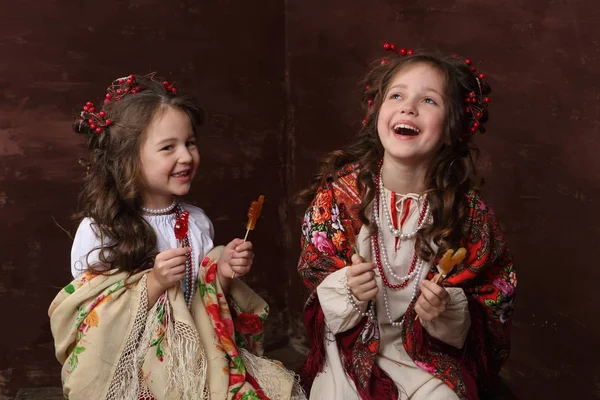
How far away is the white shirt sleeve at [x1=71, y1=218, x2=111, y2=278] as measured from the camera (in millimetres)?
2467

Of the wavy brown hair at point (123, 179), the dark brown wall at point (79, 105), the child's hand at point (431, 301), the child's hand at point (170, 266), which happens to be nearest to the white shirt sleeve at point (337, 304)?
the child's hand at point (431, 301)

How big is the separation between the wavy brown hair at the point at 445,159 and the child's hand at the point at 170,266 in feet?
1.62

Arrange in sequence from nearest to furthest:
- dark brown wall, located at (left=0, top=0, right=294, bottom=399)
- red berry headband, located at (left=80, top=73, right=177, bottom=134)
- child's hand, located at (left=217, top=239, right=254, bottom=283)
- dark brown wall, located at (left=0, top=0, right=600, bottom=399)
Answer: child's hand, located at (left=217, top=239, right=254, bottom=283) < red berry headband, located at (left=80, top=73, right=177, bottom=134) < dark brown wall, located at (left=0, top=0, right=600, bottom=399) < dark brown wall, located at (left=0, top=0, right=294, bottom=399)

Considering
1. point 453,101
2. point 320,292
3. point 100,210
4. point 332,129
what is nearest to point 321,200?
point 320,292

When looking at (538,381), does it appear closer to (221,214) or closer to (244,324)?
(244,324)

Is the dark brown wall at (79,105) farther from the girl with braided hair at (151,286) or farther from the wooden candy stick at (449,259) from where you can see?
the wooden candy stick at (449,259)

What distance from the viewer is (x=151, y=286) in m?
2.40

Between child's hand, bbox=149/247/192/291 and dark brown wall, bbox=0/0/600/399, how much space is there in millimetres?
1047

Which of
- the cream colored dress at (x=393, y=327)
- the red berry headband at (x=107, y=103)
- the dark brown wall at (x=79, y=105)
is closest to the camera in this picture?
the cream colored dress at (x=393, y=327)

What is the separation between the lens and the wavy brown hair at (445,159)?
7.91 feet

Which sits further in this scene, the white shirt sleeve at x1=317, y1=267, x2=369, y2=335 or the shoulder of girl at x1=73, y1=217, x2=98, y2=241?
the shoulder of girl at x1=73, y1=217, x2=98, y2=241

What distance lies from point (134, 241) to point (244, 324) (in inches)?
16.1

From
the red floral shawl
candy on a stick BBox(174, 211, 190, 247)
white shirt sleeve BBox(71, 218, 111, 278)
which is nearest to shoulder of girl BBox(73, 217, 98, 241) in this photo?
white shirt sleeve BBox(71, 218, 111, 278)

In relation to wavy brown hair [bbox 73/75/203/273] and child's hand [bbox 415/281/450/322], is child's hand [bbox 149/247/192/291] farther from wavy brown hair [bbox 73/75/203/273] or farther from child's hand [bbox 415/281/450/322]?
child's hand [bbox 415/281/450/322]
